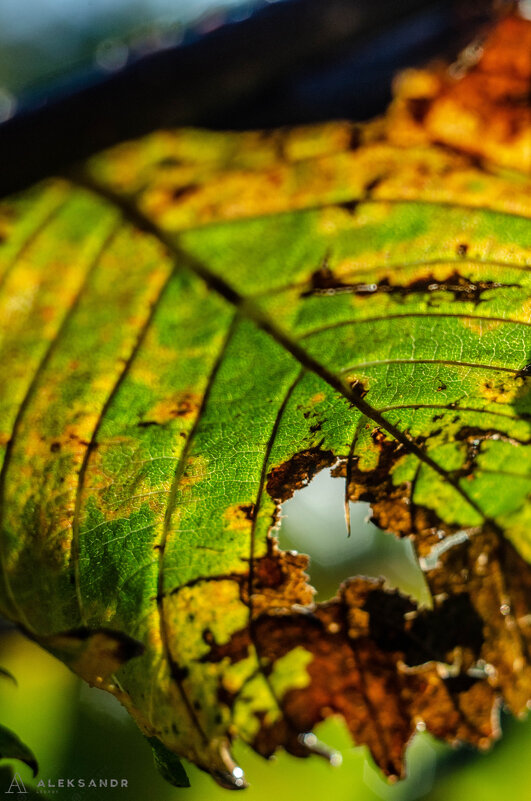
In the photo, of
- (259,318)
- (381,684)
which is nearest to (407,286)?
(259,318)

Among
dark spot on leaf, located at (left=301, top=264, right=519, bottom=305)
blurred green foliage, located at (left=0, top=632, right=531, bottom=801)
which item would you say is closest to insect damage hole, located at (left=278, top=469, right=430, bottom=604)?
blurred green foliage, located at (left=0, top=632, right=531, bottom=801)

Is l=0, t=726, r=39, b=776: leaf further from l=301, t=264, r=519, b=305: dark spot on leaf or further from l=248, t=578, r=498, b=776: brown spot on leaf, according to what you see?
l=301, t=264, r=519, b=305: dark spot on leaf

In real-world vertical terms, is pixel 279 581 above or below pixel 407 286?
below

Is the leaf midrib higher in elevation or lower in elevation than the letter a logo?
higher

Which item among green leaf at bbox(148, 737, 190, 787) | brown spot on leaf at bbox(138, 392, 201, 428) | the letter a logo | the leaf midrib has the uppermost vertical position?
the leaf midrib

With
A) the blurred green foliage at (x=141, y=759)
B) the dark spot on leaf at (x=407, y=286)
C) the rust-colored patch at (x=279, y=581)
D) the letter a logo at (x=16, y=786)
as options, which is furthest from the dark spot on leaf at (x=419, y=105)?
the blurred green foliage at (x=141, y=759)

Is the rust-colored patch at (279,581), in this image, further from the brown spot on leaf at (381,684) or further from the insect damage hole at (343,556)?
the insect damage hole at (343,556)

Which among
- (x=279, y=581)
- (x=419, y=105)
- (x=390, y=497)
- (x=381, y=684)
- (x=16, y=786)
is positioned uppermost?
(x=419, y=105)

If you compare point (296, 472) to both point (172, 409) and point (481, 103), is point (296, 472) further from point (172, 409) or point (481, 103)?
point (481, 103)
